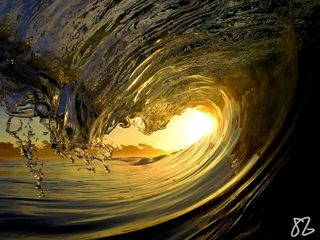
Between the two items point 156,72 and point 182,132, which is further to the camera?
point 182,132

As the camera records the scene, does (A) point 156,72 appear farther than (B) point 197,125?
No

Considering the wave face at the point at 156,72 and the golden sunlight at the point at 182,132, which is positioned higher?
the golden sunlight at the point at 182,132

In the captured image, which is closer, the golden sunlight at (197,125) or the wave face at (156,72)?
the wave face at (156,72)

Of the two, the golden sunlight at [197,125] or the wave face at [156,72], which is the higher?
the golden sunlight at [197,125]

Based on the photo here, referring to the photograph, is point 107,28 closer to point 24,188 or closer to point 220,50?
point 220,50

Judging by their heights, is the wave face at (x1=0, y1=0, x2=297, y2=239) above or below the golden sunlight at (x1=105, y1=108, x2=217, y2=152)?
below

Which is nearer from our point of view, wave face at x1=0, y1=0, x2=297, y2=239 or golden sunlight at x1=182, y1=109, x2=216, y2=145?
wave face at x1=0, y1=0, x2=297, y2=239

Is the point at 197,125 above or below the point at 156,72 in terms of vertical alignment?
above

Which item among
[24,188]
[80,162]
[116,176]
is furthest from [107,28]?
[80,162]
